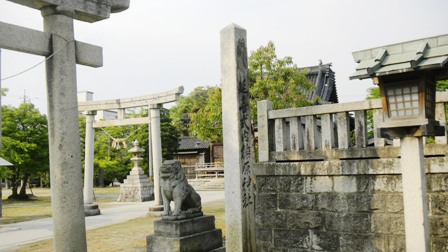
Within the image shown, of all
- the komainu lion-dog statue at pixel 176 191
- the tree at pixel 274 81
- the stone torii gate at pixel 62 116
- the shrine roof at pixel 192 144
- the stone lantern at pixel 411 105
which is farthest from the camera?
the shrine roof at pixel 192 144

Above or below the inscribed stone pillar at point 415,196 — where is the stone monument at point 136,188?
below

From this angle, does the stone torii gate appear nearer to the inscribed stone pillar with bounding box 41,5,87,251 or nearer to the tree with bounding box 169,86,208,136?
the inscribed stone pillar with bounding box 41,5,87,251

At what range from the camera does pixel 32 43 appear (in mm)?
5438

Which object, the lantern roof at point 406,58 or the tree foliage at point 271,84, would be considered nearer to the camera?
the lantern roof at point 406,58

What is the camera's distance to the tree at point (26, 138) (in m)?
23.8

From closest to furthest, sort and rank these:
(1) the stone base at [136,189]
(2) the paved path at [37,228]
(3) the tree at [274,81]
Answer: (2) the paved path at [37,228], (3) the tree at [274,81], (1) the stone base at [136,189]

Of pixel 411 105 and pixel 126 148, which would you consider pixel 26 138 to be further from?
pixel 411 105

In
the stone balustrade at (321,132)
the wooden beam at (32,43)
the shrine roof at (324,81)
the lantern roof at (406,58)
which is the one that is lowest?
the stone balustrade at (321,132)

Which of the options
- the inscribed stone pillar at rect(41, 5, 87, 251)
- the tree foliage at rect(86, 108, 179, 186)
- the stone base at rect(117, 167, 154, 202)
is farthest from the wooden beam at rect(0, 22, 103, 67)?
the tree foliage at rect(86, 108, 179, 186)

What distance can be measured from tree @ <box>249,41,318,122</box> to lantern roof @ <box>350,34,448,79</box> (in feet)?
31.2

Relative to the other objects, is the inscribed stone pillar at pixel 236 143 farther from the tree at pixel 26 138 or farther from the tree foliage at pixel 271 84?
the tree at pixel 26 138

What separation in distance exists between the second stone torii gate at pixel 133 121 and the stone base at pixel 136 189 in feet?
19.6

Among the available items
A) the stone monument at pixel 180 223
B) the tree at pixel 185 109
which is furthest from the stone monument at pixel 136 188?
the tree at pixel 185 109

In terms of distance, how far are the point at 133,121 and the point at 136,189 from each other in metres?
7.73
